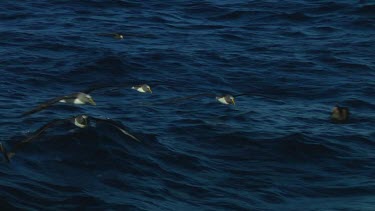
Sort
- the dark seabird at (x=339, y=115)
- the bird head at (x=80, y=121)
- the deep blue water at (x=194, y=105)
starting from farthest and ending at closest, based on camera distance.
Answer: the dark seabird at (x=339, y=115)
the bird head at (x=80, y=121)
the deep blue water at (x=194, y=105)

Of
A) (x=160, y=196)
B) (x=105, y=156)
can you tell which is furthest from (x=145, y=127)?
(x=160, y=196)

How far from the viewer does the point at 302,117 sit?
1217 inches

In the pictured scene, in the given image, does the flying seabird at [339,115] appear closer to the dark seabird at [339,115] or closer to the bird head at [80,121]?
the dark seabird at [339,115]

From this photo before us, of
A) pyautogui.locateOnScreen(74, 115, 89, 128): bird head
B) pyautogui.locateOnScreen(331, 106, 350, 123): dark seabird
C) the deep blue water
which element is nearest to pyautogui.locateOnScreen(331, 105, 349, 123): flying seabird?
pyautogui.locateOnScreen(331, 106, 350, 123): dark seabird

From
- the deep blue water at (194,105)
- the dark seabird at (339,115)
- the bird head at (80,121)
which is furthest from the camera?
the dark seabird at (339,115)

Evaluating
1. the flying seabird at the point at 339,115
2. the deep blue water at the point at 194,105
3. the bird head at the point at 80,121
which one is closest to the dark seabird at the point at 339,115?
the flying seabird at the point at 339,115

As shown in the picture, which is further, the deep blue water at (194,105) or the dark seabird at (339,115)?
the dark seabird at (339,115)

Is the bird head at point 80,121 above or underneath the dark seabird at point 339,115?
underneath

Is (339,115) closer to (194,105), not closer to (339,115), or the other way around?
(339,115)

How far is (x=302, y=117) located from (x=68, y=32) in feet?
42.4

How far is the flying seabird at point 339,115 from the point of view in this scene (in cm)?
2948

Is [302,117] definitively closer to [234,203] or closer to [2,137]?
[234,203]

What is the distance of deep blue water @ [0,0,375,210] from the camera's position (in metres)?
24.6

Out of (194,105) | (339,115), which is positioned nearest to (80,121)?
(194,105)
